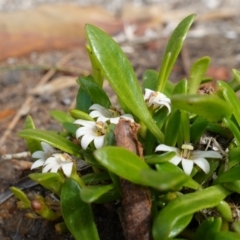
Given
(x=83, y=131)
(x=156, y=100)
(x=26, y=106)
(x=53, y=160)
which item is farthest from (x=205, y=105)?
(x=26, y=106)

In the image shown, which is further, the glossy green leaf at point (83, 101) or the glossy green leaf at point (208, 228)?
the glossy green leaf at point (83, 101)

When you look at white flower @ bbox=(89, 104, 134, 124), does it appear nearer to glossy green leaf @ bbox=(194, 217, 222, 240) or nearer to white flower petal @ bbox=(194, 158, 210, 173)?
white flower petal @ bbox=(194, 158, 210, 173)

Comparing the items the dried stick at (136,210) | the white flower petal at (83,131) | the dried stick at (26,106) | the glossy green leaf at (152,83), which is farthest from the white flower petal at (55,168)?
the dried stick at (26,106)

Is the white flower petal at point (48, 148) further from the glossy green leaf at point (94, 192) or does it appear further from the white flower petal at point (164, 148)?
the white flower petal at point (164, 148)

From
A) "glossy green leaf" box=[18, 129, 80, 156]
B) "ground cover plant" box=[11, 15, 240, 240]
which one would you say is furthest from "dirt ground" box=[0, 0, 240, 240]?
"glossy green leaf" box=[18, 129, 80, 156]

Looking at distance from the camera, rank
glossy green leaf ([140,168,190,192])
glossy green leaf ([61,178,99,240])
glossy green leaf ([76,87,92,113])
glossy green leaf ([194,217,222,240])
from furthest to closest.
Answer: glossy green leaf ([76,87,92,113])
glossy green leaf ([61,178,99,240])
glossy green leaf ([194,217,222,240])
glossy green leaf ([140,168,190,192])

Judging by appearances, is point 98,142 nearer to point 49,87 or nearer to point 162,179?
point 162,179
